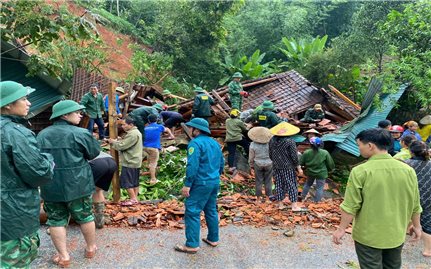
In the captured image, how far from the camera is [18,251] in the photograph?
296cm

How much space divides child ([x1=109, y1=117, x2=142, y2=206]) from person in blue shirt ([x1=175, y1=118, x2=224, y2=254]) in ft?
5.91

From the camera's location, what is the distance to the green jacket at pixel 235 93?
12020 millimetres

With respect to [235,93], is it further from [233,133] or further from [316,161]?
[316,161]

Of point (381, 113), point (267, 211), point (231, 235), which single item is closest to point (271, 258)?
point (231, 235)

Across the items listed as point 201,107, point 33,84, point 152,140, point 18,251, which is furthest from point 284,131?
point 33,84

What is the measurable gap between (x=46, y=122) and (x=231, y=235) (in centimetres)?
840

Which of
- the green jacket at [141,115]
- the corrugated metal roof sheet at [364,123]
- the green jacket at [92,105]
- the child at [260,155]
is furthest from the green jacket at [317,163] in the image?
the green jacket at [92,105]

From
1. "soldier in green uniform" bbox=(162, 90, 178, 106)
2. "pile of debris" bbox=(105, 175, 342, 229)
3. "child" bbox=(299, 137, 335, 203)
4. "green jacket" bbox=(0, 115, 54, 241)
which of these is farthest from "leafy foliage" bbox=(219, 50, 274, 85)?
"green jacket" bbox=(0, 115, 54, 241)

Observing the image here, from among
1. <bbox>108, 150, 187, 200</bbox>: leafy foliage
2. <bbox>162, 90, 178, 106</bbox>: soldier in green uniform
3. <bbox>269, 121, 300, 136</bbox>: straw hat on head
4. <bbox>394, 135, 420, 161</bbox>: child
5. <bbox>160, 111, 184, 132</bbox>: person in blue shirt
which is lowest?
<bbox>108, 150, 187, 200</bbox>: leafy foliage

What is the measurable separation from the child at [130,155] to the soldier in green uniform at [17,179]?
2.81 m

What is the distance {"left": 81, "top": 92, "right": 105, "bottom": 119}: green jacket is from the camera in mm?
9977

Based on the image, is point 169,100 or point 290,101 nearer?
point 290,101

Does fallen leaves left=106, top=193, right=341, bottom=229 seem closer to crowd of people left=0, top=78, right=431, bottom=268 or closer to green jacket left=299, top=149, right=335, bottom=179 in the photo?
crowd of people left=0, top=78, right=431, bottom=268

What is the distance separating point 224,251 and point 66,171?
2311mm
